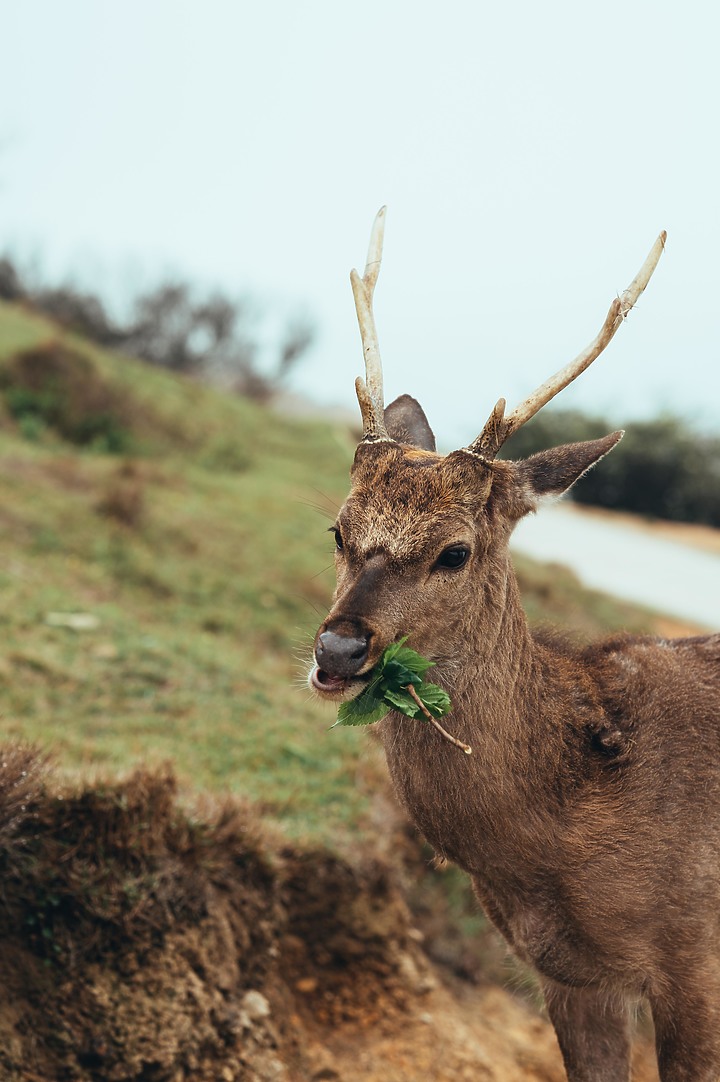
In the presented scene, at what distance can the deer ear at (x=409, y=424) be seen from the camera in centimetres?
454

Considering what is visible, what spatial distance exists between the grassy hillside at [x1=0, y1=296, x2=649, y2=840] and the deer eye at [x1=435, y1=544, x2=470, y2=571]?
0.65 m

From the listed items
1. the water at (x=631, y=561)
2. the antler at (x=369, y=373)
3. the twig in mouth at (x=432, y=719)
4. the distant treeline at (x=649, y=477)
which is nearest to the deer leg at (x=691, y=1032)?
the twig in mouth at (x=432, y=719)

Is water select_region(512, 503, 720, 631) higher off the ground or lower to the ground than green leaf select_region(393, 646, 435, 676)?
lower

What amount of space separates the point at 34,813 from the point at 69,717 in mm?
2174

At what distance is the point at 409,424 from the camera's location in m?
4.60

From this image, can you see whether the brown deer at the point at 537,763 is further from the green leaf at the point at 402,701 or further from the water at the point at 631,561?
the water at the point at 631,561

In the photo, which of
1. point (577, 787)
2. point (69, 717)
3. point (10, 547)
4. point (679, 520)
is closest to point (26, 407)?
point (10, 547)

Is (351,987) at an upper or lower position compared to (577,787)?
lower

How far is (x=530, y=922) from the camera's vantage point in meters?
3.84

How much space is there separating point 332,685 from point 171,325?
30.9 m

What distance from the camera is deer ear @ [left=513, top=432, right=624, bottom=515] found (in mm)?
3840

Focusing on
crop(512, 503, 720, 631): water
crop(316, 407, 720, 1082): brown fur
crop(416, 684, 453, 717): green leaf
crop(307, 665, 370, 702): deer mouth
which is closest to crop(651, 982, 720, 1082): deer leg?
crop(316, 407, 720, 1082): brown fur

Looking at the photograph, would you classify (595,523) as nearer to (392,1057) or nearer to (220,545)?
(220,545)

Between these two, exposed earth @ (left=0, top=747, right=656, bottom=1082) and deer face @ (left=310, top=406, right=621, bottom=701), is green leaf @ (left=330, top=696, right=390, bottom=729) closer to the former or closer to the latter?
deer face @ (left=310, top=406, right=621, bottom=701)
